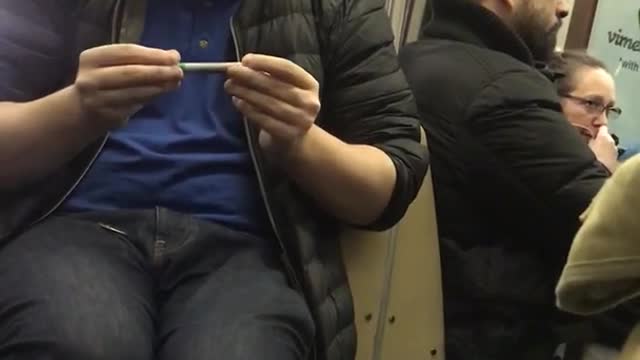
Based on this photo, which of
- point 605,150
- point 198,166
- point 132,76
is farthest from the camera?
point 605,150

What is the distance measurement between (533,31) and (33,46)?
0.80 metres

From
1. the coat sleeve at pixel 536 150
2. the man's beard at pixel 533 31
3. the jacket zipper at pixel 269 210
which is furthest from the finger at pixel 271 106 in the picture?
the man's beard at pixel 533 31

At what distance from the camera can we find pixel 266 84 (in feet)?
3.04

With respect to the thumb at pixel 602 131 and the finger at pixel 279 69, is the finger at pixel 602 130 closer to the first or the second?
the thumb at pixel 602 131

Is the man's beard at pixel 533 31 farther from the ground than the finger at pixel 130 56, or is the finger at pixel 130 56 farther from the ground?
the finger at pixel 130 56

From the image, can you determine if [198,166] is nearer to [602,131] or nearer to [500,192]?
[500,192]

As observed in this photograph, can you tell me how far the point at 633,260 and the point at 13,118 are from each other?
2.02 ft

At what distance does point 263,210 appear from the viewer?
1055mm

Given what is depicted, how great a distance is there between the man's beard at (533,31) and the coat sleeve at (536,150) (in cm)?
24

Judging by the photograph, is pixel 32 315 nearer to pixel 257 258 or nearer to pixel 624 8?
pixel 257 258

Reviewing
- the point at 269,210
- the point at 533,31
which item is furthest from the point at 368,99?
the point at 533,31

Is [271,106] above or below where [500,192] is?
above

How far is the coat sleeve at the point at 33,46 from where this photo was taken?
3.41 feet

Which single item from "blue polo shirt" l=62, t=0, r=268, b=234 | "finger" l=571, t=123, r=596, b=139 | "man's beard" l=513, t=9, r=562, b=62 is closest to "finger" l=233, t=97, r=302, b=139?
"blue polo shirt" l=62, t=0, r=268, b=234
